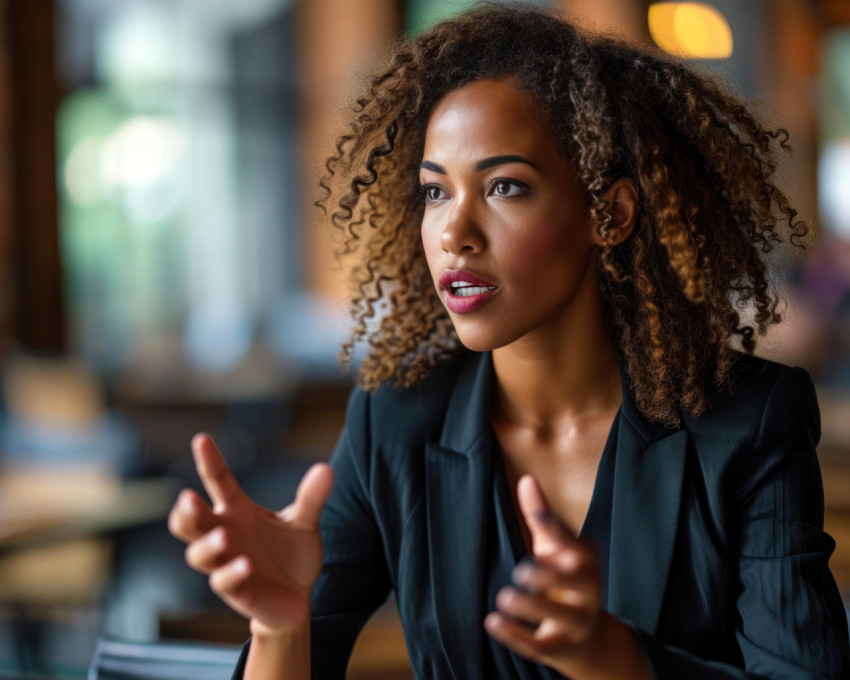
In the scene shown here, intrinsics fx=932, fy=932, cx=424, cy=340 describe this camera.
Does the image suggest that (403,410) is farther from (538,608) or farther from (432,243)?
(538,608)

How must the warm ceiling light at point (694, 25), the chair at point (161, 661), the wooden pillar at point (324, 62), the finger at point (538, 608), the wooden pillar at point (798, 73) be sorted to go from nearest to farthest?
the finger at point (538, 608) < the chair at point (161, 661) < the warm ceiling light at point (694, 25) < the wooden pillar at point (324, 62) < the wooden pillar at point (798, 73)

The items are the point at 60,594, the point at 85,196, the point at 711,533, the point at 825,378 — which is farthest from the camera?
the point at 85,196

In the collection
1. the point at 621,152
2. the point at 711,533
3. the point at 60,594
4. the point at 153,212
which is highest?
the point at 153,212

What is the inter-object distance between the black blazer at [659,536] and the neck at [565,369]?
40mm

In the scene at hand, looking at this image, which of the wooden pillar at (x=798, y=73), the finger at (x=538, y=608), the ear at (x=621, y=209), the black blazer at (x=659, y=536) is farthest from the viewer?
the wooden pillar at (x=798, y=73)

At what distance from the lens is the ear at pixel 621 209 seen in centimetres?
126

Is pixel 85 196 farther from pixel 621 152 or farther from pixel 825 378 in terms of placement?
pixel 621 152

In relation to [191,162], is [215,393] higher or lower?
lower

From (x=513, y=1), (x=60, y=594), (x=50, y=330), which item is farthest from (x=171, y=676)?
(x=50, y=330)

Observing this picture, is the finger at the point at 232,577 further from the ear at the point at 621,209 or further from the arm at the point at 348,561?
the ear at the point at 621,209

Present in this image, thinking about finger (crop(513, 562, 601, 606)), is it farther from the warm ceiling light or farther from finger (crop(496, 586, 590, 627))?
the warm ceiling light

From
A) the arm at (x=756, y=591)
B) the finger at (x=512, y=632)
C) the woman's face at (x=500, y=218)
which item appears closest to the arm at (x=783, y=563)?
the arm at (x=756, y=591)

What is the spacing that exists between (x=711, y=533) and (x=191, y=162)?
7.09m

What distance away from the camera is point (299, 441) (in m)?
7.02
